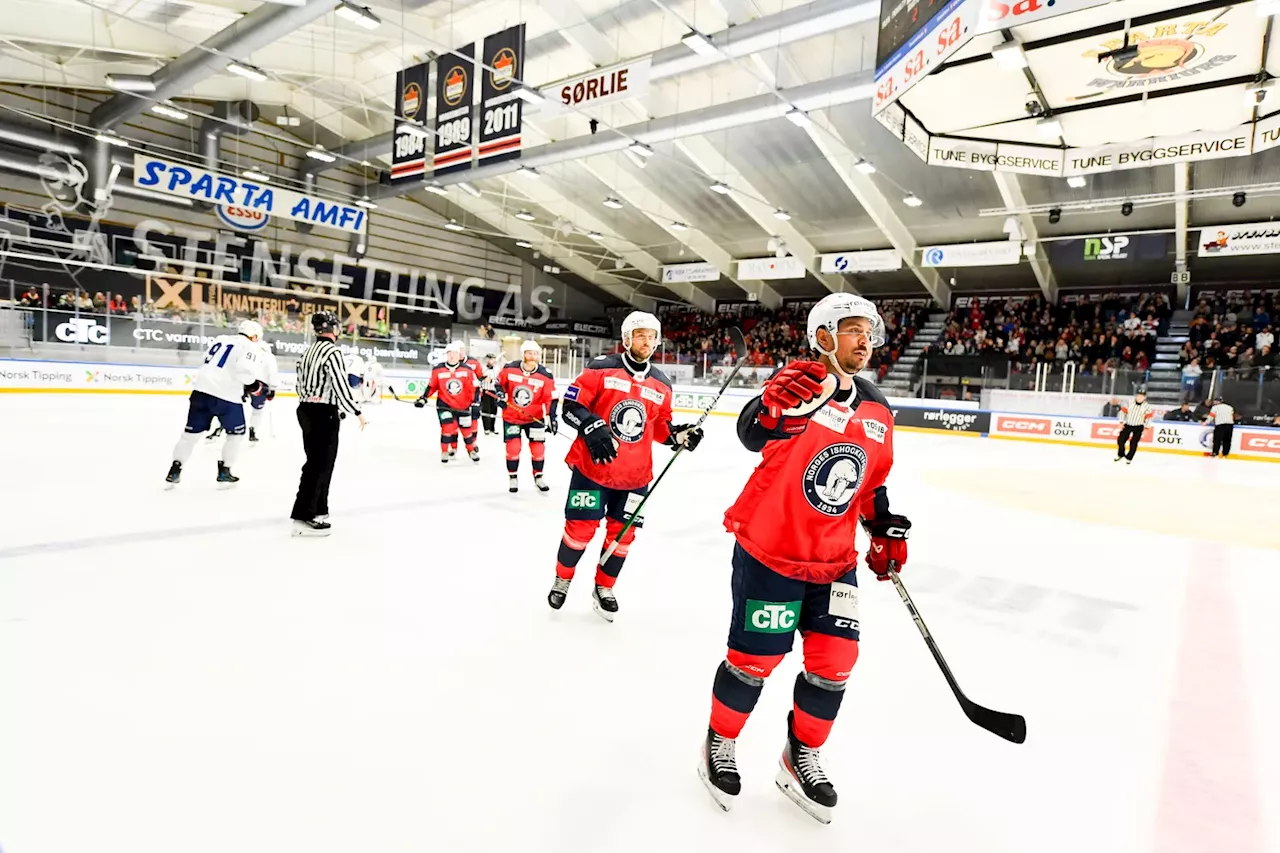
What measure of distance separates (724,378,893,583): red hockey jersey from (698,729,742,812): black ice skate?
53 cm

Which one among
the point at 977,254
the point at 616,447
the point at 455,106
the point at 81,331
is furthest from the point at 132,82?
the point at 977,254

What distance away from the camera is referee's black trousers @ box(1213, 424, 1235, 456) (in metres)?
12.8

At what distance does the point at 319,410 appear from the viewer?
431 centimetres

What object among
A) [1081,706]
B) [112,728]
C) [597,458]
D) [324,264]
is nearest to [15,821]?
[112,728]

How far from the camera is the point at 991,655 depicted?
10.2 ft

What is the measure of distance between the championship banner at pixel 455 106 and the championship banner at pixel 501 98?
268 millimetres

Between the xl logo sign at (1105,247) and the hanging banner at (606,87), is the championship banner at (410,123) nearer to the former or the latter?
the hanging banner at (606,87)

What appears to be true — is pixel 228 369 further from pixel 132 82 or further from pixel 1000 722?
pixel 132 82

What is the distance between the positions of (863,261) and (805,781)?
20.6 meters

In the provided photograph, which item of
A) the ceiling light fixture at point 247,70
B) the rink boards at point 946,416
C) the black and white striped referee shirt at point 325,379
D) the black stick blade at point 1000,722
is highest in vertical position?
the ceiling light fixture at point 247,70

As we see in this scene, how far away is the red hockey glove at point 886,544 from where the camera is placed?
2051mm

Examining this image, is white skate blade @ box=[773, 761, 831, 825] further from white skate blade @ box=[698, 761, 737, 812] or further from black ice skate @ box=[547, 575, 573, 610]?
black ice skate @ box=[547, 575, 573, 610]


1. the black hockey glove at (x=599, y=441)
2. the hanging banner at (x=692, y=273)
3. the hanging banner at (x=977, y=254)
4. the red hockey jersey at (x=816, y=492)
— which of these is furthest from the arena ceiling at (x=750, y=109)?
the red hockey jersey at (x=816, y=492)

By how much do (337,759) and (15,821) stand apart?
0.71 metres
